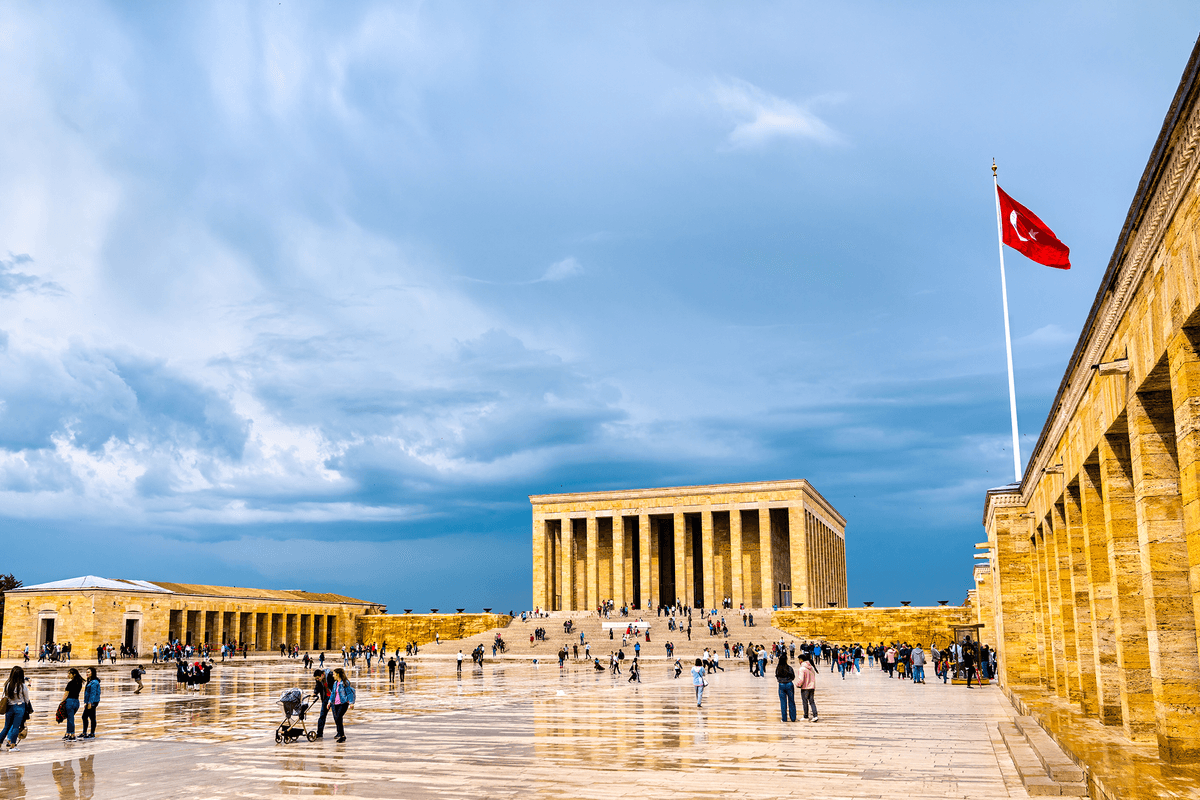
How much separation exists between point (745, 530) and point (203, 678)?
47566 mm

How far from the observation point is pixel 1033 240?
1759 cm

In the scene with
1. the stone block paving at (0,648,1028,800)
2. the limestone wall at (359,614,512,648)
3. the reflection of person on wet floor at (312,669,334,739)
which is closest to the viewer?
the stone block paving at (0,648,1028,800)

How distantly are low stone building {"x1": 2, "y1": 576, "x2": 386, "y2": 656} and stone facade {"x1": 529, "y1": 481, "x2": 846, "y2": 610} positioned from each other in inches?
690

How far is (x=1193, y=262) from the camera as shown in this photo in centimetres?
758

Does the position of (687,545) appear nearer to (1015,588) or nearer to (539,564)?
(539,564)

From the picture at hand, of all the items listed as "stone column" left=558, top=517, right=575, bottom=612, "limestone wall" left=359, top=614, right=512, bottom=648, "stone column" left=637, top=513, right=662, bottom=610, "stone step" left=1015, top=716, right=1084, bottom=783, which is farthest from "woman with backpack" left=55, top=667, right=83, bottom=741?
"stone column" left=558, top=517, right=575, bottom=612

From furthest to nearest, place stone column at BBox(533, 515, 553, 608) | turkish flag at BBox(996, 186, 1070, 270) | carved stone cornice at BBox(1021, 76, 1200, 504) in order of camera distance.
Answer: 1. stone column at BBox(533, 515, 553, 608)
2. turkish flag at BBox(996, 186, 1070, 270)
3. carved stone cornice at BBox(1021, 76, 1200, 504)

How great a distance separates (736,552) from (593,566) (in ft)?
36.2

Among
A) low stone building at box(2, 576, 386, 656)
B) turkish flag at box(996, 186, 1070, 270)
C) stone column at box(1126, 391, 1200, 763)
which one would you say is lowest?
low stone building at box(2, 576, 386, 656)

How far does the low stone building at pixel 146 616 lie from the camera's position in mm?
47656

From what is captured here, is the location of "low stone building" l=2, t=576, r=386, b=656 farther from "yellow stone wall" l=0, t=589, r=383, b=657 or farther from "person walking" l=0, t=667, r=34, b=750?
"person walking" l=0, t=667, r=34, b=750

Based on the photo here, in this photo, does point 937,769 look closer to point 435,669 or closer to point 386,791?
point 386,791

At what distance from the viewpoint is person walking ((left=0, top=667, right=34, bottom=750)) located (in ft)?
43.6

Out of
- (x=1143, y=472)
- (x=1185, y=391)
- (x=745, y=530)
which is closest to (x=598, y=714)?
(x=1143, y=472)
